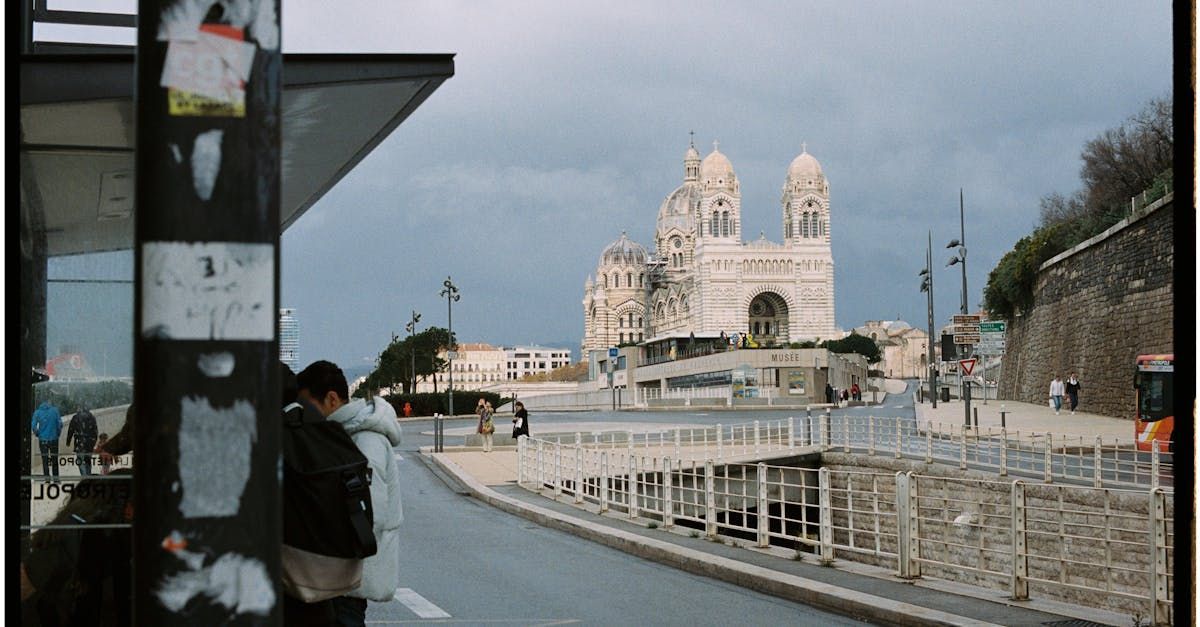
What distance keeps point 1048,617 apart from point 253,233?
8741 mm

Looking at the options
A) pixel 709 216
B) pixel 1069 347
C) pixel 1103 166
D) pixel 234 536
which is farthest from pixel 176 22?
pixel 709 216

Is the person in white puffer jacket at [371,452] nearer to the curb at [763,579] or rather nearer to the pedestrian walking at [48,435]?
the pedestrian walking at [48,435]

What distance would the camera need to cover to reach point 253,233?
2.68m

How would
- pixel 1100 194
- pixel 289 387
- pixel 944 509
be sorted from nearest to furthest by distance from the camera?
pixel 289 387 < pixel 944 509 < pixel 1100 194

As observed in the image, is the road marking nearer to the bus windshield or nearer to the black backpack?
the black backpack

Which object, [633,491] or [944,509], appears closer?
[944,509]

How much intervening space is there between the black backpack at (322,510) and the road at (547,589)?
5.21 metres

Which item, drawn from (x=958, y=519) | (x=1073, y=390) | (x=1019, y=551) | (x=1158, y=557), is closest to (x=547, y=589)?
(x=1019, y=551)

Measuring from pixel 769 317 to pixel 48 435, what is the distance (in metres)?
174

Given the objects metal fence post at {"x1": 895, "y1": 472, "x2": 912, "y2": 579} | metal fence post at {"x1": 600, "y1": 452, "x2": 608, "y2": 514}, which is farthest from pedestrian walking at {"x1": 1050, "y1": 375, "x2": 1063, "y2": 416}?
metal fence post at {"x1": 895, "y1": 472, "x2": 912, "y2": 579}

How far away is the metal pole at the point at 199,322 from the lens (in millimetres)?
2633

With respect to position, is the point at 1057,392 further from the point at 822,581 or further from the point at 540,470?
the point at 822,581

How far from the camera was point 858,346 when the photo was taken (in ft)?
545

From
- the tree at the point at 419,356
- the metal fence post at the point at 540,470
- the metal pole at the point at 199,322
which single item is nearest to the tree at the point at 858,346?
the tree at the point at 419,356
